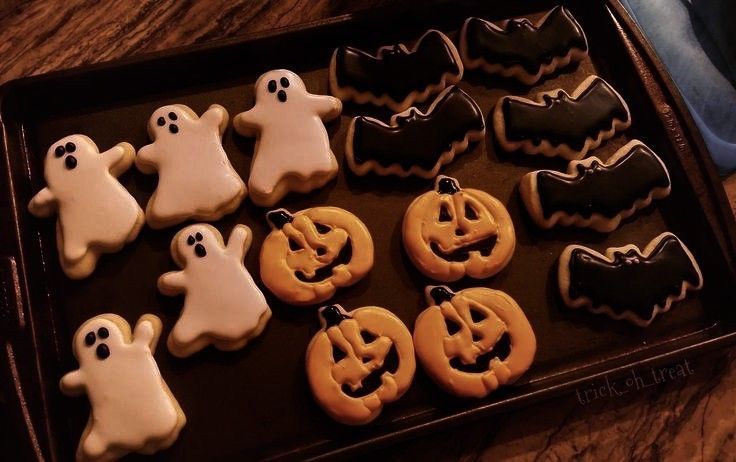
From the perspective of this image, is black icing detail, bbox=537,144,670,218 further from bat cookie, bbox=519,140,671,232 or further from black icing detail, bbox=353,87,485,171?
black icing detail, bbox=353,87,485,171

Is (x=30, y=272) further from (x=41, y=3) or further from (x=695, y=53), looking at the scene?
(x=695, y=53)

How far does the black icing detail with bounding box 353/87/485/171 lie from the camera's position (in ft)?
3.54

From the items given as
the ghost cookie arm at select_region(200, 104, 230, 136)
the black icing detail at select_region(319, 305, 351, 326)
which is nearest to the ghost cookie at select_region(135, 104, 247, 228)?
the ghost cookie arm at select_region(200, 104, 230, 136)

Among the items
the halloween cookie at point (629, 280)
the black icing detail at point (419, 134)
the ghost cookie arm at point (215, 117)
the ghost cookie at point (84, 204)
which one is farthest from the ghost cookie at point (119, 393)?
the halloween cookie at point (629, 280)

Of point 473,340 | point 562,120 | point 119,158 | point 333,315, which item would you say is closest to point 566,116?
point 562,120

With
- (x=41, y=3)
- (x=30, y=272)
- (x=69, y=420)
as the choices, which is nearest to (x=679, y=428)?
(x=69, y=420)

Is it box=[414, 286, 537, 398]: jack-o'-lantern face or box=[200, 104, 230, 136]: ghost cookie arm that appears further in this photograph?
box=[200, 104, 230, 136]: ghost cookie arm

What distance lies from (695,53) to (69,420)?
1370 mm

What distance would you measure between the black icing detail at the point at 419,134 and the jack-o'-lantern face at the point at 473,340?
0.78 feet

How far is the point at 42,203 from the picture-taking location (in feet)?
3.35

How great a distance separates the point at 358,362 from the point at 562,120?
0.58 metres

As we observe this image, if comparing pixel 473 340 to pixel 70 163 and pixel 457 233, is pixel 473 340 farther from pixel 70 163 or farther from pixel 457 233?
pixel 70 163

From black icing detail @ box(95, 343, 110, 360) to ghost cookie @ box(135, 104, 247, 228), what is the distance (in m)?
0.22

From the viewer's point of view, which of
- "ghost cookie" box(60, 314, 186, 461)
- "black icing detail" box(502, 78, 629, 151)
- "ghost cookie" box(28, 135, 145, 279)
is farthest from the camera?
"black icing detail" box(502, 78, 629, 151)
